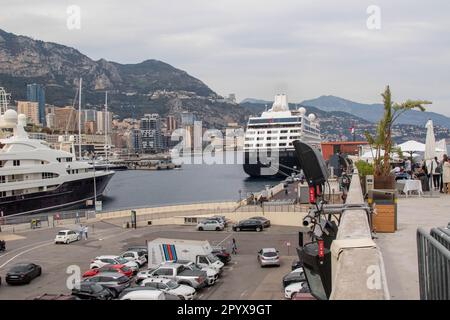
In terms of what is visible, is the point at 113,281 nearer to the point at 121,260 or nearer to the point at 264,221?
the point at 121,260

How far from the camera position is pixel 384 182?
10297mm

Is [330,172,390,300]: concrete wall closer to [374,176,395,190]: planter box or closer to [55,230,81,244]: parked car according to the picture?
[374,176,395,190]: planter box

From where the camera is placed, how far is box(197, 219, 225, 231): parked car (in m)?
24.0

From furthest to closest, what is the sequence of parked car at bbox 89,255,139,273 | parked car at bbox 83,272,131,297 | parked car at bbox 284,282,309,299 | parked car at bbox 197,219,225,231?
parked car at bbox 197,219,225,231
parked car at bbox 89,255,139,273
parked car at bbox 83,272,131,297
parked car at bbox 284,282,309,299

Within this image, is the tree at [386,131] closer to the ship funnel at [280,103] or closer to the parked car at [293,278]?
the parked car at [293,278]

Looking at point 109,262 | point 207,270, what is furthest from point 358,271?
point 109,262

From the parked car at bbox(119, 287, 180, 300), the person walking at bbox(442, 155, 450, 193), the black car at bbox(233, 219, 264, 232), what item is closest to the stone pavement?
the person walking at bbox(442, 155, 450, 193)

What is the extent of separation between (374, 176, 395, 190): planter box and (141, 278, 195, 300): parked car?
553cm

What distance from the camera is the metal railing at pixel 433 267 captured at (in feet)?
8.90

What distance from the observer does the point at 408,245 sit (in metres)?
6.45

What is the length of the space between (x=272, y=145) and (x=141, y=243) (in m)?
44.8

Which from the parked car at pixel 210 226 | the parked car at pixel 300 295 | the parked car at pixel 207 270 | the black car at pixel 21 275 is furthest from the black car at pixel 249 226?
the parked car at pixel 300 295

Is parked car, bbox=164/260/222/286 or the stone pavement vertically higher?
the stone pavement
